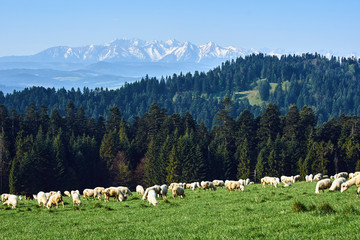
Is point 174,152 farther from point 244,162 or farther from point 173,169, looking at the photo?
point 244,162

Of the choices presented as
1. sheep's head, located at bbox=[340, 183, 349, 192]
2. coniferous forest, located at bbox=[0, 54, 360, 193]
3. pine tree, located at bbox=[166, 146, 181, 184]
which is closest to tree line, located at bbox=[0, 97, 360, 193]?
pine tree, located at bbox=[166, 146, 181, 184]

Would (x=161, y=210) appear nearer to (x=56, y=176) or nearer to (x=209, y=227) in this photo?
(x=209, y=227)

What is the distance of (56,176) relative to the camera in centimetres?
8512

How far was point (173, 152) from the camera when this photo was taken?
91250mm

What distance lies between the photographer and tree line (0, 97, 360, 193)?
85.9 meters

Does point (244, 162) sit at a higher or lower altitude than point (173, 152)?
lower

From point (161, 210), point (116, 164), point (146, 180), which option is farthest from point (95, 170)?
point (161, 210)

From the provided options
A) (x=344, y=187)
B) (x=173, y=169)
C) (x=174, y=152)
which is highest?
(x=344, y=187)

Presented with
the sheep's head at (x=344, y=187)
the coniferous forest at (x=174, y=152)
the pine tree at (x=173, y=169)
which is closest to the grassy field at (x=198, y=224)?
the sheep's head at (x=344, y=187)

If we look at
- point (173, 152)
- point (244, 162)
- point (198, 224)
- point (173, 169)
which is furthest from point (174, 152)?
point (198, 224)

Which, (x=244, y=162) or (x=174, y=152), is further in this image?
(x=244, y=162)

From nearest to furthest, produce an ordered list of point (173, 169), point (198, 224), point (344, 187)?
point (198, 224) < point (344, 187) < point (173, 169)

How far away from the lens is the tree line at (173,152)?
282ft

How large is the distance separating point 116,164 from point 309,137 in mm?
44608
